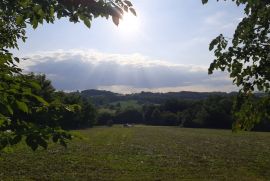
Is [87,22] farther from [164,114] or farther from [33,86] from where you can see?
[164,114]

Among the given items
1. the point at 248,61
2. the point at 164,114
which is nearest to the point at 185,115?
the point at 164,114

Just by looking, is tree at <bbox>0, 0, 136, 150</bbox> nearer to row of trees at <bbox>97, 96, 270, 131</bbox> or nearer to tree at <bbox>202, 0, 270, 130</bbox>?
tree at <bbox>202, 0, 270, 130</bbox>

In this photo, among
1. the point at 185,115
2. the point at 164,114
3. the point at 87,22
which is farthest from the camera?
the point at 164,114

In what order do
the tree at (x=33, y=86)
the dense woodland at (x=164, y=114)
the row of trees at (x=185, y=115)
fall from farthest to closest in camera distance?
the row of trees at (x=185, y=115), the dense woodland at (x=164, y=114), the tree at (x=33, y=86)

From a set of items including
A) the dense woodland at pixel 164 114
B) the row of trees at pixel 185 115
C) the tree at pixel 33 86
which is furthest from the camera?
the row of trees at pixel 185 115

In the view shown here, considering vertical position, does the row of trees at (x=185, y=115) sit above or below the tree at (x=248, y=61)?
below

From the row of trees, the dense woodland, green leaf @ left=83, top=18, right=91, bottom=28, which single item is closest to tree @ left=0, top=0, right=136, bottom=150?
green leaf @ left=83, top=18, right=91, bottom=28

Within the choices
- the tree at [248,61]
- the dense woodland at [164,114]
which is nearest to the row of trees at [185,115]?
the dense woodland at [164,114]

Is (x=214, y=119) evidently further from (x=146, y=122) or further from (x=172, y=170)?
(x=172, y=170)

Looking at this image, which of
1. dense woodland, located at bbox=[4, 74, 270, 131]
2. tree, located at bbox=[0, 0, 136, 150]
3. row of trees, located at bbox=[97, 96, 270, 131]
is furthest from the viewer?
row of trees, located at bbox=[97, 96, 270, 131]

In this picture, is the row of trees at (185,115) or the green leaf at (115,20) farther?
the row of trees at (185,115)

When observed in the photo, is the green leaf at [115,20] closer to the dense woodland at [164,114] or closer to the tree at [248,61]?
the tree at [248,61]

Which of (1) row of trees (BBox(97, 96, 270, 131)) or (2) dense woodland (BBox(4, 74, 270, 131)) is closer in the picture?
(2) dense woodland (BBox(4, 74, 270, 131))

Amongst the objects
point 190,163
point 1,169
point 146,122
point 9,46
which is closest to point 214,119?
point 146,122
